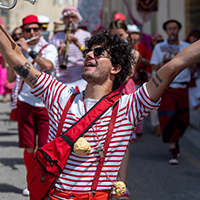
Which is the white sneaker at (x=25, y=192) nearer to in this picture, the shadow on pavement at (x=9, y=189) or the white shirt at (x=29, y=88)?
the shadow on pavement at (x=9, y=189)

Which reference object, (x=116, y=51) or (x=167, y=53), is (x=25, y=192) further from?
(x=167, y=53)

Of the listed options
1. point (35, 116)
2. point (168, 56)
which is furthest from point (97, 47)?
point (168, 56)

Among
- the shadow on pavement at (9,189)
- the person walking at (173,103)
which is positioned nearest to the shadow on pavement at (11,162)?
the shadow on pavement at (9,189)

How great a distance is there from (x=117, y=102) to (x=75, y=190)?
0.63 metres

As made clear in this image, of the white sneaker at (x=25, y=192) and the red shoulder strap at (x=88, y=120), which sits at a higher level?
the red shoulder strap at (x=88, y=120)

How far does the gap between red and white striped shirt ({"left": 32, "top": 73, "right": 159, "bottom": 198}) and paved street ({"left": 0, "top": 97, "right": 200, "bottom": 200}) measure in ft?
6.83

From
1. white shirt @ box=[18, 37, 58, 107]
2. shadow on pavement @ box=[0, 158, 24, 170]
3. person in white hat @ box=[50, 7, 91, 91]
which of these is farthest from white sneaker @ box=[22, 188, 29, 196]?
person in white hat @ box=[50, 7, 91, 91]

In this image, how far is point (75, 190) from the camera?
2715mm

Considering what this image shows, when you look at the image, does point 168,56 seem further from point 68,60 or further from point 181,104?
point 68,60

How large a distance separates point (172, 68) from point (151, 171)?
11.2ft

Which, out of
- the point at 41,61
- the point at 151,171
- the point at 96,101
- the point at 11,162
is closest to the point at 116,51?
the point at 96,101

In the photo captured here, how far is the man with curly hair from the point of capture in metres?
2.68

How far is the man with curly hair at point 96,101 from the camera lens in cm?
268

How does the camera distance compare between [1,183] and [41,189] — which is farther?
[1,183]
